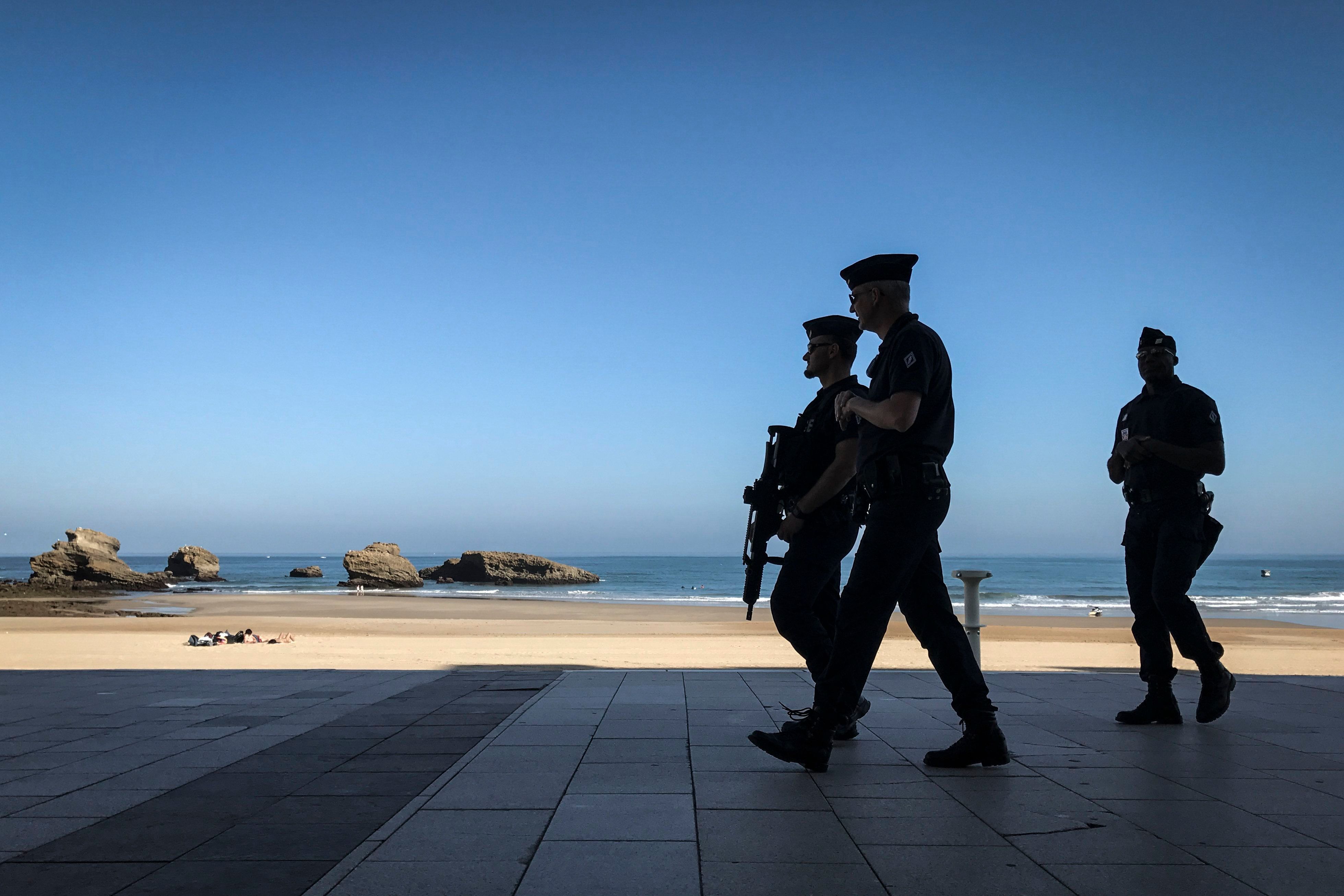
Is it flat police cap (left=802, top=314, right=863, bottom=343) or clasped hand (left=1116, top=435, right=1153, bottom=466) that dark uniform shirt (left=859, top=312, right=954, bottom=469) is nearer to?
flat police cap (left=802, top=314, right=863, bottom=343)

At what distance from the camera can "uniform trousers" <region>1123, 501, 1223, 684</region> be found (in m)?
4.33

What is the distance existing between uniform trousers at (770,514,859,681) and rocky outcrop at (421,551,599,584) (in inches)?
2065

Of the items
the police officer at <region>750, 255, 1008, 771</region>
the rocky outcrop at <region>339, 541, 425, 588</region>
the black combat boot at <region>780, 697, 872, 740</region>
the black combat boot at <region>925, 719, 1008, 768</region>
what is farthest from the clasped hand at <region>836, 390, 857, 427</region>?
the rocky outcrop at <region>339, 541, 425, 588</region>

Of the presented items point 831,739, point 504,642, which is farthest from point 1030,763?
point 504,642

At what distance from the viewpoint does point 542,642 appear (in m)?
12.5

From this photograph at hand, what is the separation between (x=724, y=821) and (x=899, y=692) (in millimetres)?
3147

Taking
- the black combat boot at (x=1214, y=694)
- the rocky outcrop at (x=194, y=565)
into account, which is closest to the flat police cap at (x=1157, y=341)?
the black combat boot at (x=1214, y=694)

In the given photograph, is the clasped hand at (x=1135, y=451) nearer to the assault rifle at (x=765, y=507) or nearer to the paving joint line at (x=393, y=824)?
the assault rifle at (x=765, y=507)

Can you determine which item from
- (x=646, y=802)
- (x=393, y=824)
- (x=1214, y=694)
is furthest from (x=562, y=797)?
(x=1214, y=694)

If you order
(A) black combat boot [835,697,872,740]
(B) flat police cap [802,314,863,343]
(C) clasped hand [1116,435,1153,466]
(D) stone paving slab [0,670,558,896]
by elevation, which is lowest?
(D) stone paving slab [0,670,558,896]

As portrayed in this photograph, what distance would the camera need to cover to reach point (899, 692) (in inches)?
218

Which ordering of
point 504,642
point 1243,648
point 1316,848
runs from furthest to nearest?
point 504,642 < point 1243,648 < point 1316,848

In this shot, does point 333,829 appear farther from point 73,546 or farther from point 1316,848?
point 73,546

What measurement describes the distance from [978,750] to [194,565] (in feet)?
212
